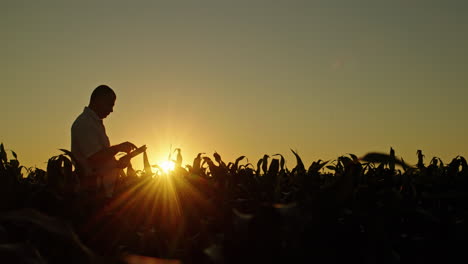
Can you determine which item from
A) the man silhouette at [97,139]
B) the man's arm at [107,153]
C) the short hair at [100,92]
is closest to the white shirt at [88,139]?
the man silhouette at [97,139]

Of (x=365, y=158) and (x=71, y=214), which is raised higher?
(x=365, y=158)

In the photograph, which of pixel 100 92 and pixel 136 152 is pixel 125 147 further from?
pixel 136 152

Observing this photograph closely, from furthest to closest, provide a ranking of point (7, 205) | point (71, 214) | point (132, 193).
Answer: point (132, 193) < point (7, 205) < point (71, 214)

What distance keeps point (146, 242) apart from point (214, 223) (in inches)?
11.1

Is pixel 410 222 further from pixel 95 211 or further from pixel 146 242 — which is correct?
pixel 95 211

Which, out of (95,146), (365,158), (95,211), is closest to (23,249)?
(95,211)

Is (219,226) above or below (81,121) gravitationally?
below

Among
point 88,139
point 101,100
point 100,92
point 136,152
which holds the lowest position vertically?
point 136,152

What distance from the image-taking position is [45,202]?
1.83m

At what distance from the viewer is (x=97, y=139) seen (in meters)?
6.34

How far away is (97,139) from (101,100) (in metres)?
0.66

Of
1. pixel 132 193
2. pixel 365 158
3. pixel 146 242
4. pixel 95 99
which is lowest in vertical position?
pixel 146 242

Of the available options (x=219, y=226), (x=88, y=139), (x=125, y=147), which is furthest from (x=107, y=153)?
(x=219, y=226)

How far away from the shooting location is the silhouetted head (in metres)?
6.60
